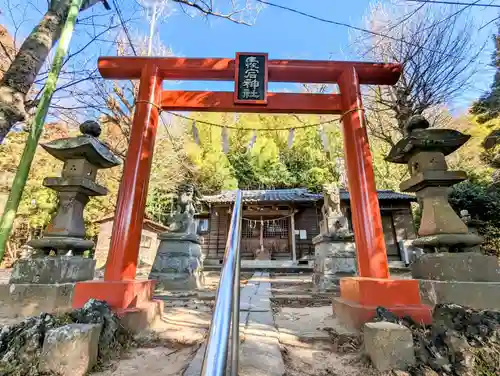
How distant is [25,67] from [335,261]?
6604mm

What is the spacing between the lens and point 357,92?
3.68 meters

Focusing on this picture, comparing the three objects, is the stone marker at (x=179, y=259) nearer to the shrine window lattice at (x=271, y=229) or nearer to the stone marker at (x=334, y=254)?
the stone marker at (x=334, y=254)

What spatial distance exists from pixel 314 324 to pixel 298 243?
13.0 meters

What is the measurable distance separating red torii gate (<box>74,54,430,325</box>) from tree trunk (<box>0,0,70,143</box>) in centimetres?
74

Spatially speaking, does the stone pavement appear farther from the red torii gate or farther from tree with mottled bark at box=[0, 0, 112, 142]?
tree with mottled bark at box=[0, 0, 112, 142]

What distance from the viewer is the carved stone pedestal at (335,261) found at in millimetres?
→ 5816

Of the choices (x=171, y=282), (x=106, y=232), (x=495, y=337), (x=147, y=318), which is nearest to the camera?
(x=495, y=337)

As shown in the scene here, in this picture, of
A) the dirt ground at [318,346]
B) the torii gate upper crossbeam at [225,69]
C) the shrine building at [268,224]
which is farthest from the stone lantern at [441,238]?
the shrine building at [268,224]

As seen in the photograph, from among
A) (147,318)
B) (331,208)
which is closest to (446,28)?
(331,208)

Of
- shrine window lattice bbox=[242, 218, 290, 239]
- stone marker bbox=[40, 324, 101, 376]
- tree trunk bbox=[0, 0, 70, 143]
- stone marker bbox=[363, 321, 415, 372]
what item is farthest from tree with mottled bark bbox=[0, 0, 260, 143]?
shrine window lattice bbox=[242, 218, 290, 239]

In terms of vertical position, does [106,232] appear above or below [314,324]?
above

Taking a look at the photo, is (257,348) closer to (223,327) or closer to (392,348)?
(392,348)

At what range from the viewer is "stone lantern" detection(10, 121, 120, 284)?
9.71 ft

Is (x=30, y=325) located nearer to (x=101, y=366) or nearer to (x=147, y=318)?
(x=101, y=366)
